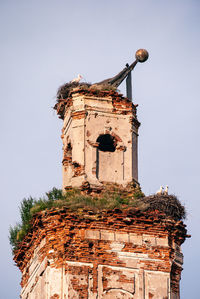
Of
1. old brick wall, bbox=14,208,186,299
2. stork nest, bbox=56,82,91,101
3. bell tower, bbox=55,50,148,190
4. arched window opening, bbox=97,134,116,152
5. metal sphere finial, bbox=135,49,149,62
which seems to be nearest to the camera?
old brick wall, bbox=14,208,186,299

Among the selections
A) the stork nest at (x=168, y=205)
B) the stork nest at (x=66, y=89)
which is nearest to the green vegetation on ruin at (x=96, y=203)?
the stork nest at (x=168, y=205)

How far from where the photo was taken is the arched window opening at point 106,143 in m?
25.0

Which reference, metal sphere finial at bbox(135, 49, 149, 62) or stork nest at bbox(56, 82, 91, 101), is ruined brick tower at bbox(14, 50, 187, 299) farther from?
metal sphere finial at bbox(135, 49, 149, 62)

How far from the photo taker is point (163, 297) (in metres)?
22.6

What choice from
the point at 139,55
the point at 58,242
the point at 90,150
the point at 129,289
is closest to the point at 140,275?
the point at 129,289

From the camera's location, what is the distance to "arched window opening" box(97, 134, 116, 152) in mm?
24969

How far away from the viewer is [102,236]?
2283cm

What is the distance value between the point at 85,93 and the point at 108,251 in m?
4.28

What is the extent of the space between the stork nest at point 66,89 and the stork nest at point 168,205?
11.8 ft

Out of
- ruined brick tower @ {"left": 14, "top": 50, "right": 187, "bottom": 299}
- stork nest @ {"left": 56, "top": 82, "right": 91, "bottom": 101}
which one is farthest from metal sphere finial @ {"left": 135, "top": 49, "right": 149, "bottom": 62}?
ruined brick tower @ {"left": 14, "top": 50, "right": 187, "bottom": 299}

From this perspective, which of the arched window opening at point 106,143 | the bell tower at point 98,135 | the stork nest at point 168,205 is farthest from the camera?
the arched window opening at point 106,143

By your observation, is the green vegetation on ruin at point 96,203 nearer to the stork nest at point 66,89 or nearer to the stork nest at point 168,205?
the stork nest at point 168,205

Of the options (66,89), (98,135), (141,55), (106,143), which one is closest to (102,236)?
(98,135)

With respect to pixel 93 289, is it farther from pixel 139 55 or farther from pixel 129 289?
pixel 139 55
